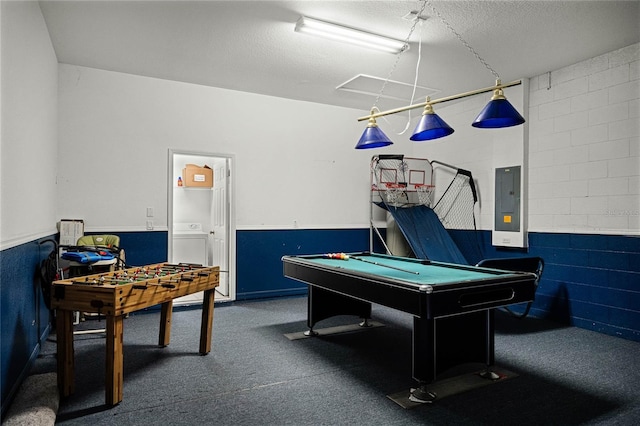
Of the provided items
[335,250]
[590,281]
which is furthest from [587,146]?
[335,250]

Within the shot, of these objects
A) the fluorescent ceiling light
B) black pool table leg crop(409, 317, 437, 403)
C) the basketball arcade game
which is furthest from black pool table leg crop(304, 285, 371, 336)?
the fluorescent ceiling light

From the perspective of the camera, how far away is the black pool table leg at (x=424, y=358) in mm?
2730

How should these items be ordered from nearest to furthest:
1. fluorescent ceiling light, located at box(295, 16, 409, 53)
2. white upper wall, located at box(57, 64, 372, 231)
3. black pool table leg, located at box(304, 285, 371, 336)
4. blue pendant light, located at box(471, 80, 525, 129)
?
blue pendant light, located at box(471, 80, 525, 129) → fluorescent ceiling light, located at box(295, 16, 409, 53) → black pool table leg, located at box(304, 285, 371, 336) → white upper wall, located at box(57, 64, 372, 231)

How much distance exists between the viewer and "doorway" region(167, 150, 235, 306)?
5.75m

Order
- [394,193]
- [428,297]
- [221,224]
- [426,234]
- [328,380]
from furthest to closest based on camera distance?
1. [394,193]
2. [221,224]
3. [426,234]
4. [328,380]
5. [428,297]

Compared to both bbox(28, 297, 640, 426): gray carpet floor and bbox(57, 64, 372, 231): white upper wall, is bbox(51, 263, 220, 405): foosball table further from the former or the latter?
bbox(57, 64, 372, 231): white upper wall

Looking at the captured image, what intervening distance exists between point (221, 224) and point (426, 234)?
310cm

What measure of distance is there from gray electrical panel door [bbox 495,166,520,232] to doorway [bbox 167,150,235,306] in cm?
370

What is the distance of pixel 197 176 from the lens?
7199mm

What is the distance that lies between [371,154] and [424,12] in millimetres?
3399

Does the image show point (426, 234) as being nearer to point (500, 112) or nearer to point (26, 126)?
point (500, 112)

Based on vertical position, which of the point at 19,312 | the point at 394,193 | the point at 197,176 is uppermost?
the point at 197,176

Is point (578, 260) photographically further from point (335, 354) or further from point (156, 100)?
point (156, 100)

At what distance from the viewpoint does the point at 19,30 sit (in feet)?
9.47
